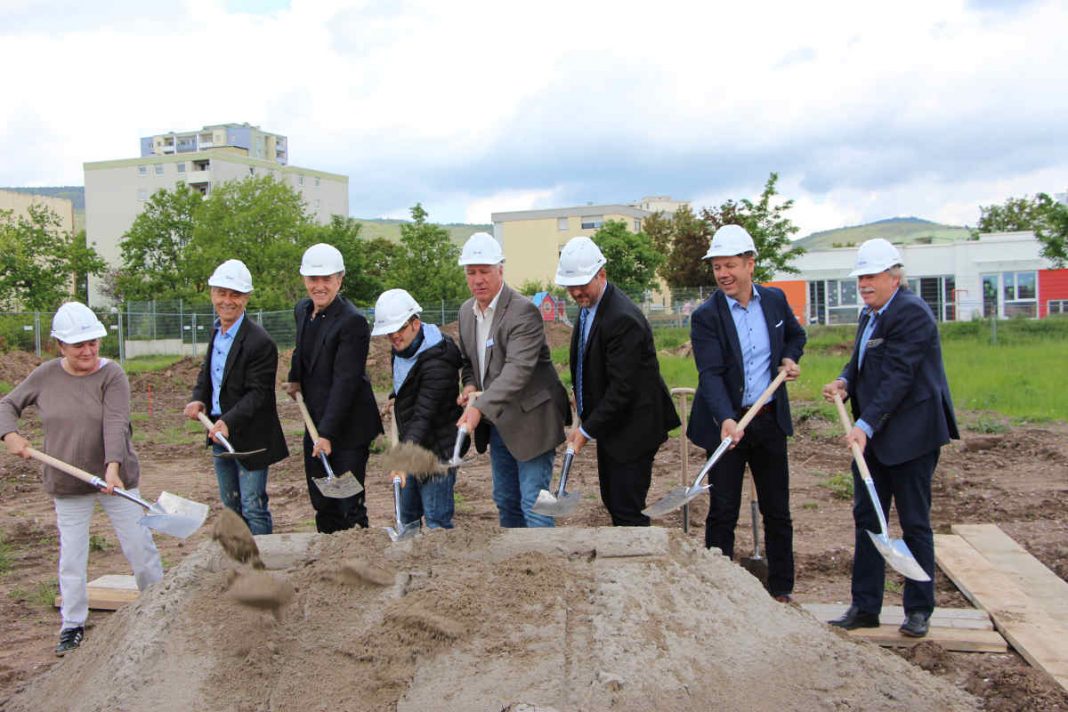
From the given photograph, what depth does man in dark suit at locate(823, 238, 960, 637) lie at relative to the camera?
448 centimetres

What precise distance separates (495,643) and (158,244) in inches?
1992

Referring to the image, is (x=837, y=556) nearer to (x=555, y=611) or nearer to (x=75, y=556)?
(x=555, y=611)

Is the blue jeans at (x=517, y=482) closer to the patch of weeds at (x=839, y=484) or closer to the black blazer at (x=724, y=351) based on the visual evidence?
the black blazer at (x=724, y=351)

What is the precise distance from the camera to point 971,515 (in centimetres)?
759

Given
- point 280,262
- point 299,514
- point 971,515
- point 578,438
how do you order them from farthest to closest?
1. point 280,262
2. point 299,514
3. point 971,515
4. point 578,438

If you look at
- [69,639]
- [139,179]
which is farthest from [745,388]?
[139,179]

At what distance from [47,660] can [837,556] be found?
454cm

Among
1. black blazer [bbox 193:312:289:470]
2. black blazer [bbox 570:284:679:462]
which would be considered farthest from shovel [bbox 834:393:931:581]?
black blazer [bbox 193:312:289:470]

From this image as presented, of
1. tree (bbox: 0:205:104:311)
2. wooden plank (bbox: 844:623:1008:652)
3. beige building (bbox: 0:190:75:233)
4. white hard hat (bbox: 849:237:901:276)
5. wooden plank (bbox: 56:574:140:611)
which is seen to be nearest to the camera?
wooden plank (bbox: 844:623:1008:652)

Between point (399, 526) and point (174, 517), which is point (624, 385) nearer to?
point (399, 526)

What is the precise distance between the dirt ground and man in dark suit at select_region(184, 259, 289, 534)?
41.9 inches

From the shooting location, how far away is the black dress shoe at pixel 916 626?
4.48m

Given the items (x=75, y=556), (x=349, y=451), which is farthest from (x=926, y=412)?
(x=75, y=556)

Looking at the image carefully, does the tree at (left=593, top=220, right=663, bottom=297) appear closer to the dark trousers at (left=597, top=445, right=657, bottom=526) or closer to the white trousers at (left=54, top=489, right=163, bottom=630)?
the dark trousers at (left=597, top=445, right=657, bottom=526)
